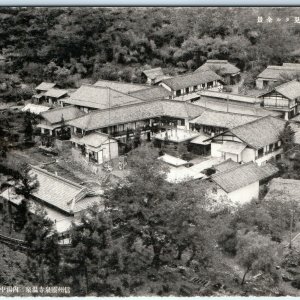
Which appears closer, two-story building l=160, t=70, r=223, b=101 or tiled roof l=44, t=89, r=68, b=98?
tiled roof l=44, t=89, r=68, b=98

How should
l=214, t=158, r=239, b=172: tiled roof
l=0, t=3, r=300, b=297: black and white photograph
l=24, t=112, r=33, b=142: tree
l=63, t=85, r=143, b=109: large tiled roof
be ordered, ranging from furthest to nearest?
l=63, t=85, r=143, b=109: large tiled roof < l=24, t=112, r=33, b=142: tree < l=214, t=158, r=239, b=172: tiled roof < l=0, t=3, r=300, b=297: black and white photograph

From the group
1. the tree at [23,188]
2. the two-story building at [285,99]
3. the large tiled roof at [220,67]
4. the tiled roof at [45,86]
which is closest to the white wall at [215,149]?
the two-story building at [285,99]

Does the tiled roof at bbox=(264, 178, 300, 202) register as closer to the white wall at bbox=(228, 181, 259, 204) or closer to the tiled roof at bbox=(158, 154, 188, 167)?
the white wall at bbox=(228, 181, 259, 204)

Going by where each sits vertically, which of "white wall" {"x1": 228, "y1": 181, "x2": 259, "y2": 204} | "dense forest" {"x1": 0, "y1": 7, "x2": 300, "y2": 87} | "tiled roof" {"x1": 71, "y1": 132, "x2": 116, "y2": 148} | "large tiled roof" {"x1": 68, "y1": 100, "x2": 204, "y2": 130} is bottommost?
"white wall" {"x1": 228, "y1": 181, "x2": 259, "y2": 204}

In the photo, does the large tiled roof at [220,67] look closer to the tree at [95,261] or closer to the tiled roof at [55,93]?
the tiled roof at [55,93]

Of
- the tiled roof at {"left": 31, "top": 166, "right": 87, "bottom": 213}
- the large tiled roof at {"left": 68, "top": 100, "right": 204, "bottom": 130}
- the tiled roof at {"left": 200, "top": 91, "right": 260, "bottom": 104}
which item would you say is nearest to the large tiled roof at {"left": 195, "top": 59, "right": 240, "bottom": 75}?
the tiled roof at {"left": 200, "top": 91, "right": 260, "bottom": 104}

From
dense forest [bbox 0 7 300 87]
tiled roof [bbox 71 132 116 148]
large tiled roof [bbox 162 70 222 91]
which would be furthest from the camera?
large tiled roof [bbox 162 70 222 91]

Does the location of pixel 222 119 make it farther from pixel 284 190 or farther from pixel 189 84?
pixel 189 84
